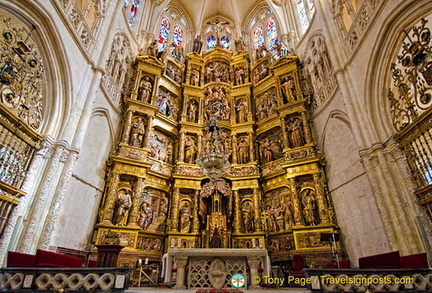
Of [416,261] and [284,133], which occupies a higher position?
[284,133]

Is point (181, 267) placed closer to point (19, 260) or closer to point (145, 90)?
point (19, 260)

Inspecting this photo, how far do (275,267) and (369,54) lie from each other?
934 cm

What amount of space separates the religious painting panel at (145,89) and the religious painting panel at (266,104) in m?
6.88

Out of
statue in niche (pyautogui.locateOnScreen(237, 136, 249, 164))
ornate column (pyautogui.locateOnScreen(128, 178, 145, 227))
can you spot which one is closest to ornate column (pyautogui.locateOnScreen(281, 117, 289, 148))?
statue in niche (pyautogui.locateOnScreen(237, 136, 249, 164))

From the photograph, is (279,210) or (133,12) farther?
(133,12)

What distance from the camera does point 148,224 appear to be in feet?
37.8

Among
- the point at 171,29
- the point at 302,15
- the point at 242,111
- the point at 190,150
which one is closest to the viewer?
the point at 190,150

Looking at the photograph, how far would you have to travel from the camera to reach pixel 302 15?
50.2ft

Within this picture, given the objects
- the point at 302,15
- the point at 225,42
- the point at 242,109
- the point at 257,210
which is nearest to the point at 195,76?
the point at 242,109

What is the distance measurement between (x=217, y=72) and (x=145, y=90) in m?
5.93

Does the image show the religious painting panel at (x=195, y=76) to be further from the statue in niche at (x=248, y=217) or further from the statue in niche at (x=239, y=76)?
the statue in niche at (x=248, y=217)

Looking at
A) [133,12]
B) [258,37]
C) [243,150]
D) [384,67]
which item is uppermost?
[258,37]

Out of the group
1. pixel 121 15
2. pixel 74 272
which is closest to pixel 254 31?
pixel 121 15

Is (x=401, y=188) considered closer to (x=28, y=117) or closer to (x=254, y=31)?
(x=28, y=117)
